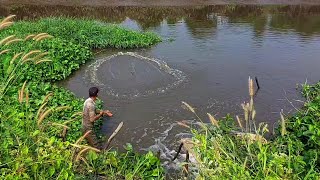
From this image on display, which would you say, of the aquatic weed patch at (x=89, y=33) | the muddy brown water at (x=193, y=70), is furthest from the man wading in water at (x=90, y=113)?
A: the aquatic weed patch at (x=89, y=33)

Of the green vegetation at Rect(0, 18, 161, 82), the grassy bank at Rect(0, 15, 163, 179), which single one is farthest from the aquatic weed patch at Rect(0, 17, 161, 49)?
the grassy bank at Rect(0, 15, 163, 179)

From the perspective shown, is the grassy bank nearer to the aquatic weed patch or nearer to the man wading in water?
the man wading in water

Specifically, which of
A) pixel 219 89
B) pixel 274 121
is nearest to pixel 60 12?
pixel 219 89

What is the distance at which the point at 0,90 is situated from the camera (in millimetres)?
4590

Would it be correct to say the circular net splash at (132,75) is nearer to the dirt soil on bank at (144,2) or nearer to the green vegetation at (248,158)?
the green vegetation at (248,158)

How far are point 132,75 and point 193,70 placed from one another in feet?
8.39

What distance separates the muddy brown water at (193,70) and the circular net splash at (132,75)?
4 centimetres

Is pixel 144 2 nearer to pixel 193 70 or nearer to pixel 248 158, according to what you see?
pixel 193 70

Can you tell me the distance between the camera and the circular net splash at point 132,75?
1346cm

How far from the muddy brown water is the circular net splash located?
35mm

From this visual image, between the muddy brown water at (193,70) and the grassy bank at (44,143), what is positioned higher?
the grassy bank at (44,143)

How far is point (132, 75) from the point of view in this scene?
48.3 feet

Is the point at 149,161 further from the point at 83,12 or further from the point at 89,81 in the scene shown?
the point at 83,12

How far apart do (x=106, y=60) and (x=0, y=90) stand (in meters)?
11.8
